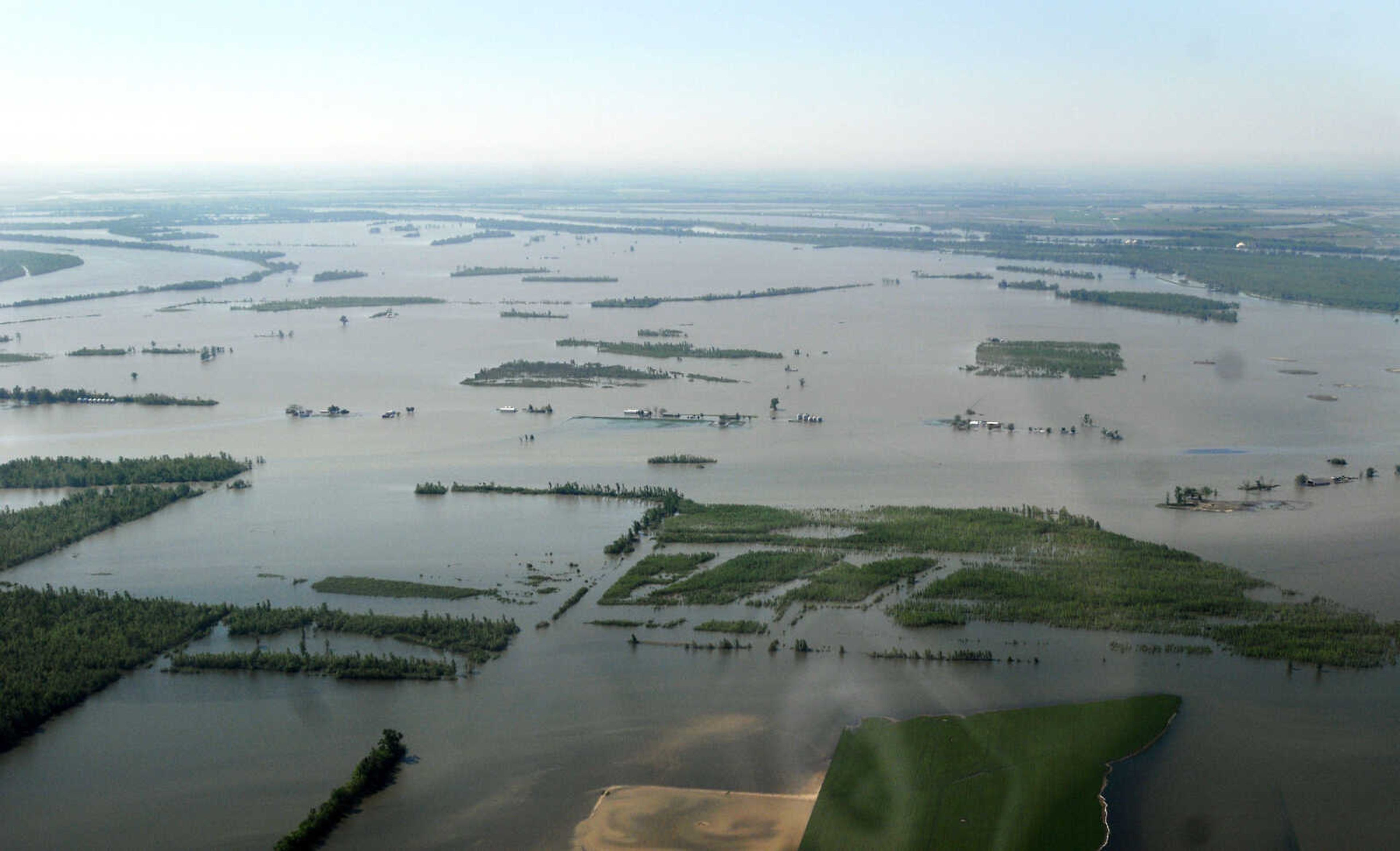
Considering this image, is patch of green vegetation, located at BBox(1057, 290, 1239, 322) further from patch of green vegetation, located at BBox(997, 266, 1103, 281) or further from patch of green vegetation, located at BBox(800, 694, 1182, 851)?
patch of green vegetation, located at BBox(800, 694, 1182, 851)

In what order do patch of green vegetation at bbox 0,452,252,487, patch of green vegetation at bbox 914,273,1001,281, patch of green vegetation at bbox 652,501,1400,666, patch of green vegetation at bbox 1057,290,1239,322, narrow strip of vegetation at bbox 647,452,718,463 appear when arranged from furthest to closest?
patch of green vegetation at bbox 914,273,1001,281, patch of green vegetation at bbox 1057,290,1239,322, narrow strip of vegetation at bbox 647,452,718,463, patch of green vegetation at bbox 0,452,252,487, patch of green vegetation at bbox 652,501,1400,666

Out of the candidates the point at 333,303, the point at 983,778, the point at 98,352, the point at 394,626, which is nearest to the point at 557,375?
the point at 98,352

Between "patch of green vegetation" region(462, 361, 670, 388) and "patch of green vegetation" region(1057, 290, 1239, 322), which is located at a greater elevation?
"patch of green vegetation" region(1057, 290, 1239, 322)

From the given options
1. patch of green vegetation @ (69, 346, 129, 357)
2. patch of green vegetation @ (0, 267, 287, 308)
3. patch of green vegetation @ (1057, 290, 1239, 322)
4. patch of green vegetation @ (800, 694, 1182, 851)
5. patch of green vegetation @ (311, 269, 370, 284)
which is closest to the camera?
patch of green vegetation @ (800, 694, 1182, 851)

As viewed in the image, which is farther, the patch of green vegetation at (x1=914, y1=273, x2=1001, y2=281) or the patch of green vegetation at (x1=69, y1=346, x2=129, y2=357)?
the patch of green vegetation at (x1=914, y1=273, x2=1001, y2=281)

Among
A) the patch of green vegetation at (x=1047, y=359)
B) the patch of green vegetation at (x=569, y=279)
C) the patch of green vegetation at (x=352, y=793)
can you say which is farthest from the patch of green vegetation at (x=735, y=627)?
the patch of green vegetation at (x=569, y=279)

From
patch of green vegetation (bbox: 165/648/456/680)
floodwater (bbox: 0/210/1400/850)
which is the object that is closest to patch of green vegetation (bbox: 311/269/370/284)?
floodwater (bbox: 0/210/1400/850)

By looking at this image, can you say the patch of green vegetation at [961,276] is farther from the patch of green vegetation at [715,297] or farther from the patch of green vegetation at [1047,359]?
the patch of green vegetation at [1047,359]
